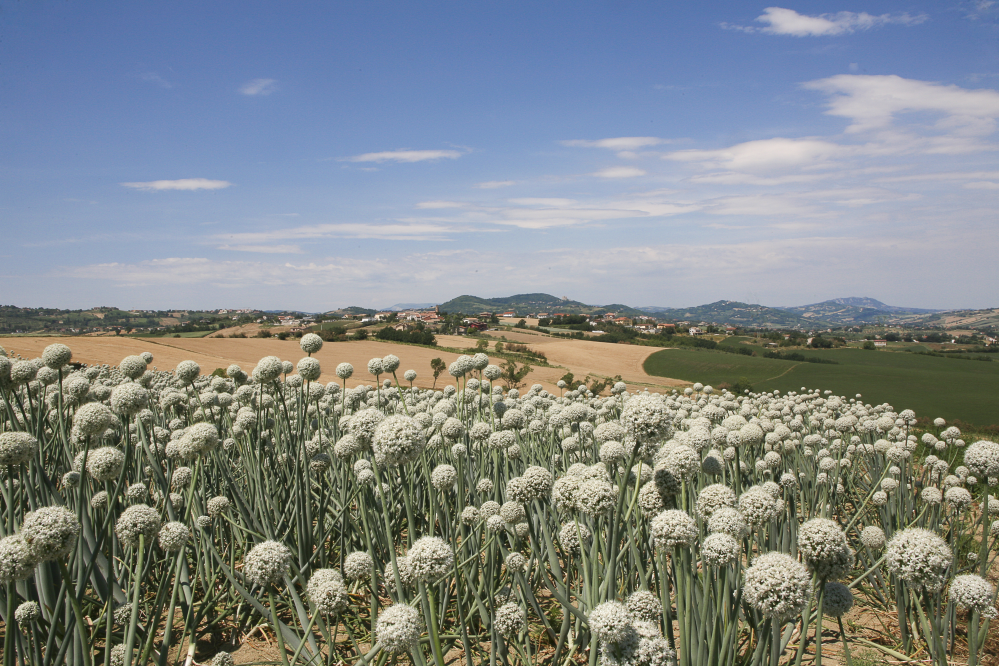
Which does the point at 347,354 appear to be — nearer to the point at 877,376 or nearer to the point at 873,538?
the point at 877,376

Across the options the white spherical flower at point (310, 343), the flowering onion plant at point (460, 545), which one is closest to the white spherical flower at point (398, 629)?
the flowering onion plant at point (460, 545)

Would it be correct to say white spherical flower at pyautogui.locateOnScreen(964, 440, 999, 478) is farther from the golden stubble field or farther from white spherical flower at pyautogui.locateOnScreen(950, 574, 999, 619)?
the golden stubble field

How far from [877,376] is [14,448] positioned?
45.7 meters

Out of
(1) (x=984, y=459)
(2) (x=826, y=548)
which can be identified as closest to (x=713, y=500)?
(2) (x=826, y=548)

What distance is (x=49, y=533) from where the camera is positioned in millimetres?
2670

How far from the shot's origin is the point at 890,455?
6.86 metres

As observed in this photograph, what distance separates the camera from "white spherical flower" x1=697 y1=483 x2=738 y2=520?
135 inches

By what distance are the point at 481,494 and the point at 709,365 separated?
5024 cm

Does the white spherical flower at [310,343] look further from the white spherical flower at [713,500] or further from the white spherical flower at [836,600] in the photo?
the white spherical flower at [836,600]

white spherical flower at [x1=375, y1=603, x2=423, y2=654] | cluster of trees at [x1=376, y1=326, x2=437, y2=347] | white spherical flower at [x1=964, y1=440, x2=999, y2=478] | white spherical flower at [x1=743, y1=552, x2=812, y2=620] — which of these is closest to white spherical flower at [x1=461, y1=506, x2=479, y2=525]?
white spherical flower at [x1=375, y1=603, x2=423, y2=654]

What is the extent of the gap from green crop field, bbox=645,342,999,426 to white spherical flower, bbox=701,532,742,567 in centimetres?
2816

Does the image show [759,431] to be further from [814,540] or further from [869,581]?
[869,581]

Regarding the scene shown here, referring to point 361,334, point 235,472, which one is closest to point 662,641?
point 235,472

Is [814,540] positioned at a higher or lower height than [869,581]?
higher
